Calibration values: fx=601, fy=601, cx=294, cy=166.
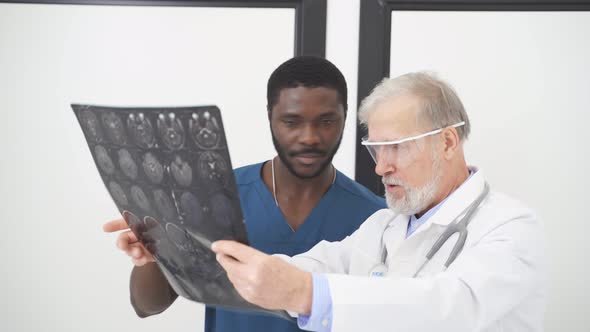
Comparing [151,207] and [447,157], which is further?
[447,157]

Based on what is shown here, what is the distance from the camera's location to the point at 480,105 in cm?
165

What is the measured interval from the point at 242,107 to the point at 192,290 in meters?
0.84

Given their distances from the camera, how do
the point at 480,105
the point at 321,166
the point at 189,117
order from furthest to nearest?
the point at 480,105 → the point at 321,166 → the point at 189,117

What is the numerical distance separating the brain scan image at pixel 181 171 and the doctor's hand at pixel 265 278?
92 mm

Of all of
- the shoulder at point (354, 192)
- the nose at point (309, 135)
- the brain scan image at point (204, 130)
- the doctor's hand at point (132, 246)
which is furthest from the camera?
the shoulder at point (354, 192)

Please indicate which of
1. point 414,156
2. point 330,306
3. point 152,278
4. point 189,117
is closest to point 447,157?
point 414,156

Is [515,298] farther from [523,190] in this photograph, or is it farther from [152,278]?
[523,190]

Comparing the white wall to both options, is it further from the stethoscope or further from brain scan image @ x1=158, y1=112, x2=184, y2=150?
brain scan image @ x1=158, y1=112, x2=184, y2=150

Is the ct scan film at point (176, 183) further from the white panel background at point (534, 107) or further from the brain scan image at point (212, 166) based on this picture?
the white panel background at point (534, 107)

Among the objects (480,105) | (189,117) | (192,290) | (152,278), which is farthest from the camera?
(480,105)

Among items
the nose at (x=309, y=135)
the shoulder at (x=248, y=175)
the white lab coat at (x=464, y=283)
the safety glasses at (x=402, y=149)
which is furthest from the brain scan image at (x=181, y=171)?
the shoulder at (x=248, y=175)

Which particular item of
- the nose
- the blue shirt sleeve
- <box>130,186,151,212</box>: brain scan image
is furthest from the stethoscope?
<box>130,186,151,212</box>: brain scan image

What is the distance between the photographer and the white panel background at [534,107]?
5.36 feet

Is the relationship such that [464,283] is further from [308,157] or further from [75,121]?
[75,121]
